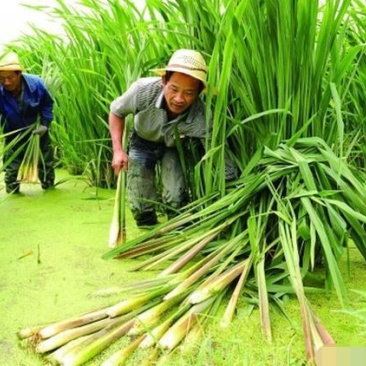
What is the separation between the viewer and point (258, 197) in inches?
60.5

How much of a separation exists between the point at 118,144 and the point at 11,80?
1.03m

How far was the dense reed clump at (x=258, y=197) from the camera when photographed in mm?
1229

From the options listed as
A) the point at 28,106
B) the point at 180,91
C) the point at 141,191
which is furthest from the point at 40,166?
the point at 180,91

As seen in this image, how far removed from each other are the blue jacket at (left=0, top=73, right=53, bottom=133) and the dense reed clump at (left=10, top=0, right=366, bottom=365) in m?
1.20

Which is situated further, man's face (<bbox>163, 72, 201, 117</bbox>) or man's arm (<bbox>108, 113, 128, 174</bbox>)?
man's arm (<bbox>108, 113, 128, 174</bbox>)

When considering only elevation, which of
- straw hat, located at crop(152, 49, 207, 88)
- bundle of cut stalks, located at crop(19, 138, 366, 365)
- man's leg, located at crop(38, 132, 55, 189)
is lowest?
man's leg, located at crop(38, 132, 55, 189)

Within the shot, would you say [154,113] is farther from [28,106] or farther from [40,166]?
[40,166]

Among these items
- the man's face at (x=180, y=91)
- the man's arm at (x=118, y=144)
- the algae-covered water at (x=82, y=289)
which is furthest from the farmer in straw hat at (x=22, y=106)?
the man's face at (x=180, y=91)

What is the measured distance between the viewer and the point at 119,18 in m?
2.12

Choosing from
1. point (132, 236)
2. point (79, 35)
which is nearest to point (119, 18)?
point (79, 35)

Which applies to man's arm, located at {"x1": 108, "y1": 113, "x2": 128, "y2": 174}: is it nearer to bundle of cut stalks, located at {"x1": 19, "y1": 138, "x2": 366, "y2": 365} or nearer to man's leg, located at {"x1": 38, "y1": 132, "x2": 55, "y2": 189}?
bundle of cut stalks, located at {"x1": 19, "y1": 138, "x2": 366, "y2": 365}

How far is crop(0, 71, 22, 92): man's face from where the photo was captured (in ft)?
8.56

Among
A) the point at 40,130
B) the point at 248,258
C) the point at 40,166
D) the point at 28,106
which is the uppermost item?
the point at 248,258

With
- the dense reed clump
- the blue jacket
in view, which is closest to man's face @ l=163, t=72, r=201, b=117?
the dense reed clump
